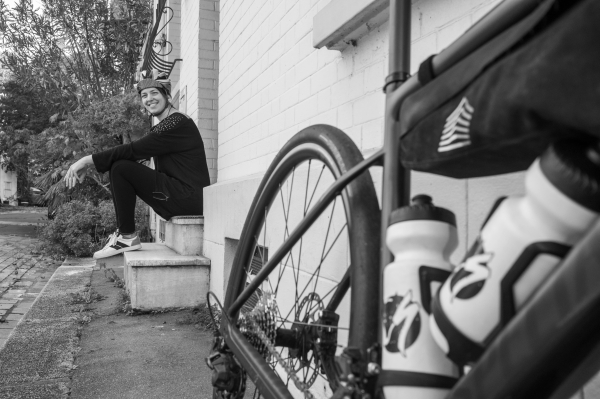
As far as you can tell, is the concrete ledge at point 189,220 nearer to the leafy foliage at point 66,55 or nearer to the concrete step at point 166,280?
the concrete step at point 166,280

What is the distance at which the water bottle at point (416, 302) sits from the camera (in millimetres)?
728

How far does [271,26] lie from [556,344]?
9.37ft

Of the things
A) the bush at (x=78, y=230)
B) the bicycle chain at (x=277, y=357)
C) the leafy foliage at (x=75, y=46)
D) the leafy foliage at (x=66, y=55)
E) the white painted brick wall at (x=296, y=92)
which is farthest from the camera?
the leafy foliage at (x=75, y=46)

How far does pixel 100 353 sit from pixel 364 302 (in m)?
2.29

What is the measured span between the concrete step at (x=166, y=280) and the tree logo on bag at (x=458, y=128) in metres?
3.48

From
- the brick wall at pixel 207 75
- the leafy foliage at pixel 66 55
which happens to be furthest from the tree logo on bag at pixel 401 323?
the leafy foliage at pixel 66 55

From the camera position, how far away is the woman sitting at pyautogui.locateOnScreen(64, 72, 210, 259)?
14.5 ft

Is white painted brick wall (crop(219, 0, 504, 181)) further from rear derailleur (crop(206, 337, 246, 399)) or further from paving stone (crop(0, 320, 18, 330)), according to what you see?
paving stone (crop(0, 320, 18, 330))

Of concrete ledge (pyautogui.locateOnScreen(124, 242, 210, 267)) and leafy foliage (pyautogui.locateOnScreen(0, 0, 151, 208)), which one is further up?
leafy foliage (pyautogui.locateOnScreen(0, 0, 151, 208))

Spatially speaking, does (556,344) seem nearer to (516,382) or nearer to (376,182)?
(516,382)

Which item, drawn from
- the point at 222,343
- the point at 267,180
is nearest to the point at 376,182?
the point at 267,180

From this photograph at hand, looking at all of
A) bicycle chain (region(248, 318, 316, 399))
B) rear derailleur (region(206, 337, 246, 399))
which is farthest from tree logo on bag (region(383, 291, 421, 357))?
rear derailleur (region(206, 337, 246, 399))

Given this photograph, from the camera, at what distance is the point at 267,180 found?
1726 mm

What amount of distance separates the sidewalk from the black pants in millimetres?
730
